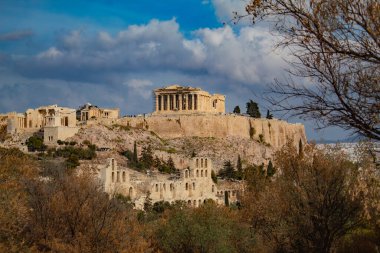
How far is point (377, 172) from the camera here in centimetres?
1666

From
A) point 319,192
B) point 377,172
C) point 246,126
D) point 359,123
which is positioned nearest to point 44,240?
point 319,192

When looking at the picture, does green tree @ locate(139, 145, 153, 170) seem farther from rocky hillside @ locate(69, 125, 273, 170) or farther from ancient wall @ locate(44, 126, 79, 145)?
ancient wall @ locate(44, 126, 79, 145)

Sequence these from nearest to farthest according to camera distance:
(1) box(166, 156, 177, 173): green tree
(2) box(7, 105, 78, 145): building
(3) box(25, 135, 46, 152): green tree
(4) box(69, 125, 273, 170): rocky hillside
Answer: (3) box(25, 135, 46, 152): green tree < (2) box(7, 105, 78, 145): building < (1) box(166, 156, 177, 173): green tree < (4) box(69, 125, 273, 170): rocky hillside

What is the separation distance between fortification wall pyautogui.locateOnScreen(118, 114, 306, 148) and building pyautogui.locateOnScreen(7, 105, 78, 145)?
740 cm

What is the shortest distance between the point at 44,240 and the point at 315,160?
1069 centimetres

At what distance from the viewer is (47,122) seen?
66.6 meters

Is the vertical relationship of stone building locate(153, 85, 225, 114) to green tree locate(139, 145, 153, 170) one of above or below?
above

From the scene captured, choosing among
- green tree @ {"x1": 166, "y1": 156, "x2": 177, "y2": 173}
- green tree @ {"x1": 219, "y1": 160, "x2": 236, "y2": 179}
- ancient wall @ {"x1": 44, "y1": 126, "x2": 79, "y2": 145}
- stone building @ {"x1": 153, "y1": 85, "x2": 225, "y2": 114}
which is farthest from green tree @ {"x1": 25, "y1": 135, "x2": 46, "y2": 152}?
stone building @ {"x1": 153, "y1": 85, "x2": 225, "y2": 114}

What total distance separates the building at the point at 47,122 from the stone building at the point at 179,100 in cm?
1375

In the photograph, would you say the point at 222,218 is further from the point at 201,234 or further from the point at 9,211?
the point at 9,211

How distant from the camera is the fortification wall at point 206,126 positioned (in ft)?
251

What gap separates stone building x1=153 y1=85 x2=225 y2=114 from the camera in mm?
81000

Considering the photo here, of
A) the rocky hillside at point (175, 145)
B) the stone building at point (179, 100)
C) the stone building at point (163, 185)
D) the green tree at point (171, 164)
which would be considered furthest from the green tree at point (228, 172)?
the stone building at point (179, 100)

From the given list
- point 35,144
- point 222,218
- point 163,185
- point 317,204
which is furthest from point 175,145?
point 317,204
